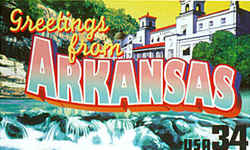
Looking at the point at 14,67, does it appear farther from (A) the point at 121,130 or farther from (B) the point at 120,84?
(A) the point at 121,130

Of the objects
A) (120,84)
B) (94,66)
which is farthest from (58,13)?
(120,84)

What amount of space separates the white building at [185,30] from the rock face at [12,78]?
1.70m

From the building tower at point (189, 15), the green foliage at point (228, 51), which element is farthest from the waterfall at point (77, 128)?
the building tower at point (189, 15)

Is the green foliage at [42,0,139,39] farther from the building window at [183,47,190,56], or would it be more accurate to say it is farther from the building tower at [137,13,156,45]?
the building window at [183,47,190,56]

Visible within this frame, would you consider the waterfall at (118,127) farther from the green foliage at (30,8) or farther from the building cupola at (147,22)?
the green foliage at (30,8)

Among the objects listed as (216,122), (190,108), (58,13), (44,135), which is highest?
(58,13)

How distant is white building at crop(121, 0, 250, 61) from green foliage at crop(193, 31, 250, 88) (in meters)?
0.09

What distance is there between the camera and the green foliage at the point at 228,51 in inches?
128

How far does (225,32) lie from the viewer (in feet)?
10.8

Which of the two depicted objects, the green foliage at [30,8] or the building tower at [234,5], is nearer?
the green foliage at [30,8]

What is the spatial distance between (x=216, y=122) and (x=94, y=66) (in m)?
Answer: 2.17

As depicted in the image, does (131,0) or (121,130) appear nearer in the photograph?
(121,130)

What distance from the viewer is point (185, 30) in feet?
11.4

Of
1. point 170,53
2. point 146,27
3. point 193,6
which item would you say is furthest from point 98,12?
point 193,6
